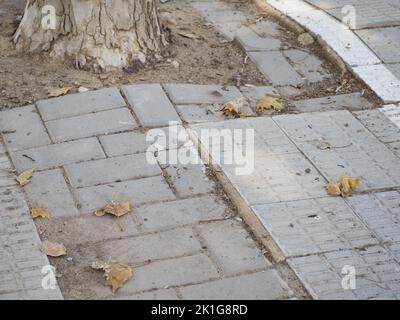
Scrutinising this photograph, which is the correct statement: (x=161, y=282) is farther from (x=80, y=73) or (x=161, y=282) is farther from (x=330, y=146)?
(x=80, y=73)

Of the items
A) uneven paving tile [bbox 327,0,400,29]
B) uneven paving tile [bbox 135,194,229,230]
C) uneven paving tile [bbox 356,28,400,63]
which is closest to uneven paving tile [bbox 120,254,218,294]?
uneven paving tile [bbox 135,194,229,230]

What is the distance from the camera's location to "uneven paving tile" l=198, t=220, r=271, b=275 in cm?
380

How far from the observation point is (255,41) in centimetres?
607

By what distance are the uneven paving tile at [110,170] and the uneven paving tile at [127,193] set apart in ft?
0.17

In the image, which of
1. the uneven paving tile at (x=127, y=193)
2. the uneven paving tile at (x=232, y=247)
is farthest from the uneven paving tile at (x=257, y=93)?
the uneven paving tile at (x=232, y=247)

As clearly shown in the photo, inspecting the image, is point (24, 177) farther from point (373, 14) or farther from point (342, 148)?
point (373, 14)

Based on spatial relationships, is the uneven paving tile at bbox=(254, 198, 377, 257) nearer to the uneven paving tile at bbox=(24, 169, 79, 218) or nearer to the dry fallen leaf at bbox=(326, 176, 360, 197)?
the dry fallen leaf at bbox=(326, 176, 360, 197)

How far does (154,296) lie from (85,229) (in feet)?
2.15

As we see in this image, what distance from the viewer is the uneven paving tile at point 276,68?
5605 millimetres

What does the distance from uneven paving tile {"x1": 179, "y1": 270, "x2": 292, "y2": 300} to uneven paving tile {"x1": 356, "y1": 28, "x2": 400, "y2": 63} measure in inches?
108

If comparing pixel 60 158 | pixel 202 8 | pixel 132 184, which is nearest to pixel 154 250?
pixel 132 184

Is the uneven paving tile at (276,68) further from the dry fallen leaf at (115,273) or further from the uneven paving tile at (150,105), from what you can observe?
the dry fallen leaf at (115,273)

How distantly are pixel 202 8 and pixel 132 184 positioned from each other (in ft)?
9.14

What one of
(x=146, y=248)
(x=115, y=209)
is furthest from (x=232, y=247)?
(x=115, y=209)
